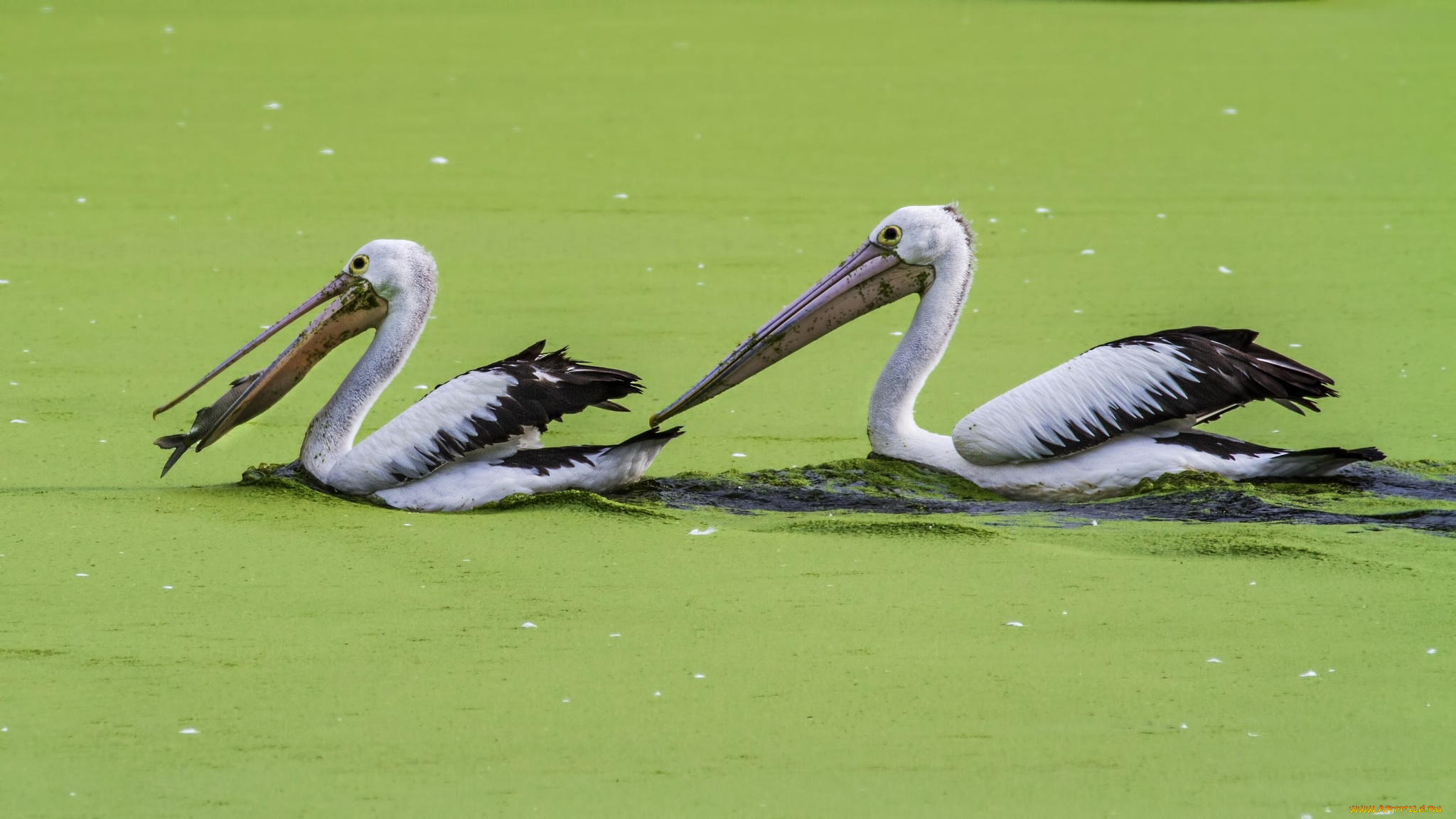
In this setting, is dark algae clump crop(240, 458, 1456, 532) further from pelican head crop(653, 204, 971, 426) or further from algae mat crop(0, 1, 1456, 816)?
pelican head crop(653, 204, 971, 426)

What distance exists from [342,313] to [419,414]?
1.61 feet

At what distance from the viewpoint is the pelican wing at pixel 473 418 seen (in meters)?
4.46

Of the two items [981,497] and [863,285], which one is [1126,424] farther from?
[863,285]

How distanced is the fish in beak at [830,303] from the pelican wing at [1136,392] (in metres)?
0.55

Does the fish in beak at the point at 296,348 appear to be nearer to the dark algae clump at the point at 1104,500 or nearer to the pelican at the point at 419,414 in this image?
the pelican at the point at 419,414

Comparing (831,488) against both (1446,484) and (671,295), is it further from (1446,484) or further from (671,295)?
(671,295)

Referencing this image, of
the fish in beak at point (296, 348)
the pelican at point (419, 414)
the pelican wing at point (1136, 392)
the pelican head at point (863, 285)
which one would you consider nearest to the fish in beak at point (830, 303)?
the pelican head at point (863, 285)

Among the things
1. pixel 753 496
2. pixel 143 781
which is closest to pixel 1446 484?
pixel 753 496

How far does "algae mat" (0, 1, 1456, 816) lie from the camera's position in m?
3.20

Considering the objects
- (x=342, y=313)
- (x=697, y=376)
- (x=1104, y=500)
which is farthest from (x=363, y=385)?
(x=1104, y=500)

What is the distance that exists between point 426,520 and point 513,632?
772 millimetres

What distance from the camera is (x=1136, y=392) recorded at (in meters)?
4.53

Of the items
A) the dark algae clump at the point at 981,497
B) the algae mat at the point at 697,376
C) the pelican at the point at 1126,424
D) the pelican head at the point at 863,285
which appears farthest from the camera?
the pelican head at the point at 863,285

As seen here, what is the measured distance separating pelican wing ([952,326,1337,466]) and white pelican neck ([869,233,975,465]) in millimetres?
254
